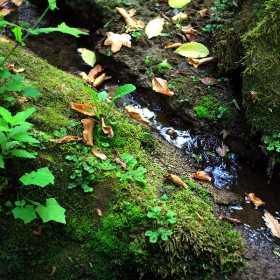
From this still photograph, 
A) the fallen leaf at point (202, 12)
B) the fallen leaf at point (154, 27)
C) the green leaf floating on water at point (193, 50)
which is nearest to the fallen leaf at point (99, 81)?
the fallen leaf at point (154, 27)

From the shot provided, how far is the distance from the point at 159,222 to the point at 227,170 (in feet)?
4.66

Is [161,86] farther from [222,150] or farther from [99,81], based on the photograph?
[222,150]

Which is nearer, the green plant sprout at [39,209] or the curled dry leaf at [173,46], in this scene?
the green plant sprout at [39,209]

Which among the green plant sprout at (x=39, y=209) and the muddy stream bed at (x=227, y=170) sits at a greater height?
the green plant sprout at (x=39, y=209)

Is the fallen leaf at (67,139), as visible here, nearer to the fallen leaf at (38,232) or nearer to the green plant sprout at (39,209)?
the green plant sprout at (39,209)

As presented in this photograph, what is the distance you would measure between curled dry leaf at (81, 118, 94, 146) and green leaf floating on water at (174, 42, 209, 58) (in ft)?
6.66

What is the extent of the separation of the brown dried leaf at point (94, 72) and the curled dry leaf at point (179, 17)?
1.28 meters

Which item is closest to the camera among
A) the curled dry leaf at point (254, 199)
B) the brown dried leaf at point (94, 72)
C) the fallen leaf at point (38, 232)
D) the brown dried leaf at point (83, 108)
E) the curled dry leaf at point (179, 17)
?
the fallen leaf at point (38, 232)

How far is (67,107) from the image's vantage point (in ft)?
10.4

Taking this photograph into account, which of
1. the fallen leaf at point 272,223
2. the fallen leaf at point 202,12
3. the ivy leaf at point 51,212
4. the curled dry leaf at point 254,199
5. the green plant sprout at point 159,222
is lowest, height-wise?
the fallen leaf at point 272,223

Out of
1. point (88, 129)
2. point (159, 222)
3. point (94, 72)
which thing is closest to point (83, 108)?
point (88, 129)

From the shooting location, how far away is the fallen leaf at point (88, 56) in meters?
4.71

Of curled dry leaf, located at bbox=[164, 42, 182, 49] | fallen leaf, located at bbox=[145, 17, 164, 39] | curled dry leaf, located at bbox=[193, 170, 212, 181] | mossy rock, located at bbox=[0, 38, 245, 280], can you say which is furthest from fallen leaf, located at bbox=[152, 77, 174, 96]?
mossy rock, located at bbox=[0, 38, 245, 280]

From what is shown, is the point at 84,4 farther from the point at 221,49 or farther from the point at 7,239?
the point at 7,239
